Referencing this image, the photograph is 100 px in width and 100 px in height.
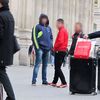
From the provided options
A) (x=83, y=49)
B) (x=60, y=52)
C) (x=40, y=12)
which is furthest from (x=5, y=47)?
(x=40, y=12)

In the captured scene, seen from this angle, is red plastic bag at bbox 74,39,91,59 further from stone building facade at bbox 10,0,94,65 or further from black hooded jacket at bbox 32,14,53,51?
stone building facade at bbox 10,0,94,65

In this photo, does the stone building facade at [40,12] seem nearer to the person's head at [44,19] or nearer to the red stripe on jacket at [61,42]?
the person's head at [44,19]

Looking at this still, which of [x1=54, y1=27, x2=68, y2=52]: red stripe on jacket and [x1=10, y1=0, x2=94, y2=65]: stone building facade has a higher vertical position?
[x1=54, y1=27, x2=68, y2=52]: red stripe on jacket

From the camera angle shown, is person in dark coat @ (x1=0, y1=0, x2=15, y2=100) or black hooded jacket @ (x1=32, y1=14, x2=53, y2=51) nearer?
person in dark coat @ (x1=0, y1=0, x2=15, y2=100)

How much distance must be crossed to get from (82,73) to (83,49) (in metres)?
0.67

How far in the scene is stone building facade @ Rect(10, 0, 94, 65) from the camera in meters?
31.0

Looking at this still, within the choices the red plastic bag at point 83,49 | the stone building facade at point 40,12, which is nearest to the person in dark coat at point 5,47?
the red plastic bag at point 83,49

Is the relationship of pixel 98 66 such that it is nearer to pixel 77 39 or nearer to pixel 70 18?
pixel 77 39

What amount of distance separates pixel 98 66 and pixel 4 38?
4.86 metres

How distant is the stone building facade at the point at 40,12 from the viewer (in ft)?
102

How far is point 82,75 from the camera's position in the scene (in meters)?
12.8

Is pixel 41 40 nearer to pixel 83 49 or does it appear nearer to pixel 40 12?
pixel 83 49

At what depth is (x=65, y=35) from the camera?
593 inches

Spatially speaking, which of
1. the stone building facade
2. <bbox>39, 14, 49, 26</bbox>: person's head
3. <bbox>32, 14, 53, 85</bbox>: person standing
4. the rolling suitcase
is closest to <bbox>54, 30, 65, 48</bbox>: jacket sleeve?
<bbox>32, 14, 53, 85</bbox>: person standing
